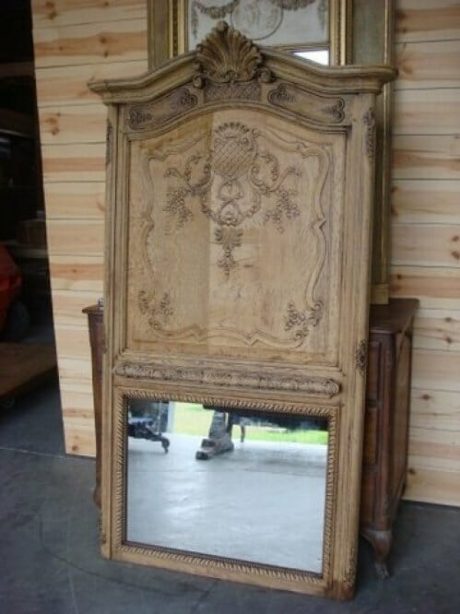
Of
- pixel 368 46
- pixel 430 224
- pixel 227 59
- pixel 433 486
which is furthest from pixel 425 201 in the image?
pixel 433 486

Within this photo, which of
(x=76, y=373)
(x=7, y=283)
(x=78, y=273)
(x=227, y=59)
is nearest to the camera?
(x=227, y=59)

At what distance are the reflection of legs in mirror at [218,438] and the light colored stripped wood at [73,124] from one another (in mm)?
1324

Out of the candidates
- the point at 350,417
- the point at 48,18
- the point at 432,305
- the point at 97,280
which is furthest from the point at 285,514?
the point at 48,18

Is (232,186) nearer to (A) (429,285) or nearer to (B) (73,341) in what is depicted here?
(A) (429,285)

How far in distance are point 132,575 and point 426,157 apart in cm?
182

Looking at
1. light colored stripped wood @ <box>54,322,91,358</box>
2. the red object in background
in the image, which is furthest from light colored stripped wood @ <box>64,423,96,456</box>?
the red object in background

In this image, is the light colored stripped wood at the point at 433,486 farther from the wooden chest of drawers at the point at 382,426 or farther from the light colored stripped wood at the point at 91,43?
the light colored stripped wood at the point at 91,43

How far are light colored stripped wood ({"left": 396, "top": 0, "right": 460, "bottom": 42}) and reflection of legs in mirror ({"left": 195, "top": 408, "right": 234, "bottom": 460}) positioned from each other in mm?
1515

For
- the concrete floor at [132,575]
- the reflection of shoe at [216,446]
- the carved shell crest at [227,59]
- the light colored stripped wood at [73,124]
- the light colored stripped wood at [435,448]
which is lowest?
the concrete floor at [132,575]

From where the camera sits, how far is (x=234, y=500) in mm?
2195

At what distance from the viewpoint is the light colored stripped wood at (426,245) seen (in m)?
2.47

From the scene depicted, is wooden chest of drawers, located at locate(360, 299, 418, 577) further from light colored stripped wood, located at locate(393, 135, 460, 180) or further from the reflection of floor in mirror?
light colored stripped wood, located at locate(393, 135, 460, 180)

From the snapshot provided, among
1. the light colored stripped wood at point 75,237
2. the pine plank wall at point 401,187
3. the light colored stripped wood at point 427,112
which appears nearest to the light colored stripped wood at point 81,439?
the pine plank wall at point 401,187

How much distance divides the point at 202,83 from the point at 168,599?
162 centimetres
